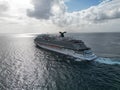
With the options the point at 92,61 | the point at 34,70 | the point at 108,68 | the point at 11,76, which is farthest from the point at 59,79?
the point at 92,61

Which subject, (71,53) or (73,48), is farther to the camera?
(71,53)

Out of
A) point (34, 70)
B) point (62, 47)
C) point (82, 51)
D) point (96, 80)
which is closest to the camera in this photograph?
point (96, 80)

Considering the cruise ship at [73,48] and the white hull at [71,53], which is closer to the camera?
the white hull at [71,53]

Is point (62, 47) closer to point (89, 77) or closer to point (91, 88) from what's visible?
point (89, 77)

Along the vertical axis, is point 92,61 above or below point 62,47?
below

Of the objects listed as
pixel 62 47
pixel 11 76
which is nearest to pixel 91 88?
pixel 11 76

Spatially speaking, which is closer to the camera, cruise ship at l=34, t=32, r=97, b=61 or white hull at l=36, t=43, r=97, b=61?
white hull at l=36, t=43, r=97, b=61

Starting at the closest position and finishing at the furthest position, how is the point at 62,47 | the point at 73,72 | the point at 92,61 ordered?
the point at 73,72 < the point at 92,61 < the point at 62,47

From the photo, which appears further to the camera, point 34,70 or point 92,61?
point 92,61

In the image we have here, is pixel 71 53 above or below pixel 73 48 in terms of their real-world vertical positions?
below

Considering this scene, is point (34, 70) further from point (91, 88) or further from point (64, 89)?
point (91, 88)
